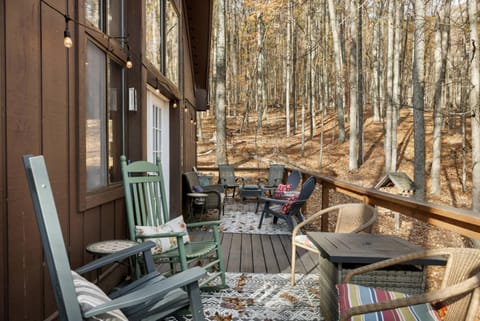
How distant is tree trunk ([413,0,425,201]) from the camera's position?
6453mm

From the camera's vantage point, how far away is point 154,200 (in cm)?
334

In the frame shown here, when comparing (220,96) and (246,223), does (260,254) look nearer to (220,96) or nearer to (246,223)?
(246,223)

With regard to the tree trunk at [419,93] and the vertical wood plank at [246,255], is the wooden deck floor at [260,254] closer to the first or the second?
the vertical wood plank at [246,255]

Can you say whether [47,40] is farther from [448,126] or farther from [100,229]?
[448,126]

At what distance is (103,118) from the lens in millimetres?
2910

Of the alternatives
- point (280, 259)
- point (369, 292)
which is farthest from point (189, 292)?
point (280, 259)

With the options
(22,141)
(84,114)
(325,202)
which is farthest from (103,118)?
(325,202)

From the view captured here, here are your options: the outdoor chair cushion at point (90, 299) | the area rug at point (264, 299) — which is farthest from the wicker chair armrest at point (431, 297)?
the area rug at point (264, 299)

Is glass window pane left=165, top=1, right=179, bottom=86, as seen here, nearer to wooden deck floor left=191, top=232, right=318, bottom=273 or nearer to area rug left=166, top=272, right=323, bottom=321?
wooden deck floor left=191, top=232, right=318, bottom=273

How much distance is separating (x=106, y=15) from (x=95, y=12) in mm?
205

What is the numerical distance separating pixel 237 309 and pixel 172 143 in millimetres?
3504

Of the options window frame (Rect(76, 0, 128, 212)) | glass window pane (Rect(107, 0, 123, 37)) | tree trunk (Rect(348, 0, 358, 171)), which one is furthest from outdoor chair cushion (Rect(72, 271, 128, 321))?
tree trunk (Rect(348, 0, 358, 171))

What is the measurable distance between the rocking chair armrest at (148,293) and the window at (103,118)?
1459mm

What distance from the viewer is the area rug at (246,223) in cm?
555
